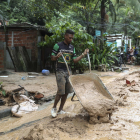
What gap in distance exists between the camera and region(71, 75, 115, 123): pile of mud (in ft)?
9.19

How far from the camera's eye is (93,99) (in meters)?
3.11

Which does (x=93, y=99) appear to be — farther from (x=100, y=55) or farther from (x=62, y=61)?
(x=100, y=55)

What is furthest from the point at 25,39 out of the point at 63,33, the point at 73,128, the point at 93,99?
the point at 73,128

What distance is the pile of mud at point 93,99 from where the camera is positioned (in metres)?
2.80

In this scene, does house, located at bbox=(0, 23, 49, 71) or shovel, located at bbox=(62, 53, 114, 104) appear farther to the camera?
house, located at bbox=(0, 23, 49, 71)

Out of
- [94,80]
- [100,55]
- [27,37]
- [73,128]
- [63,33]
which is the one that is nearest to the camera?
[73,128]

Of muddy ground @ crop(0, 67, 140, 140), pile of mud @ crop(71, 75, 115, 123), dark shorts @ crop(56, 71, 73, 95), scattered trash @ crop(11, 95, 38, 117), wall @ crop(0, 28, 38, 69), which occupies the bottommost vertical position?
scattered trash @ crop(11, 95, 38, 117)

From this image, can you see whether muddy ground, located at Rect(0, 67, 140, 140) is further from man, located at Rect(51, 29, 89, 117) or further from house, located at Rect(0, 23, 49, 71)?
house, located at Rect(0, 23, 49, 71)

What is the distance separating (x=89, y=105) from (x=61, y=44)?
4.11ft

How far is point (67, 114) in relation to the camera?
11.0 ft

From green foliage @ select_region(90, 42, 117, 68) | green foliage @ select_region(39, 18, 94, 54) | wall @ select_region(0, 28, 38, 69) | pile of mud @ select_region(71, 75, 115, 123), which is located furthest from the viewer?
green foliage @ select_region(90, 42, 117, 68)

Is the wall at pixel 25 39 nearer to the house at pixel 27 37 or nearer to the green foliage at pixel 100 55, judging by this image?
the house at pixel 27 37

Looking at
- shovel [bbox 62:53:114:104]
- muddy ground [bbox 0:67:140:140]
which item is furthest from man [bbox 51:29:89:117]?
muddy ground [bbox 0:67:140:140]

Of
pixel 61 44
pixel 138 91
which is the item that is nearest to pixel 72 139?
pixel 61 44
